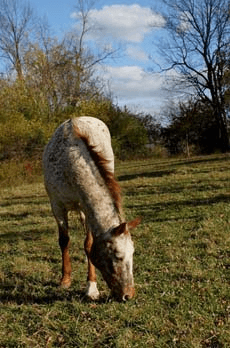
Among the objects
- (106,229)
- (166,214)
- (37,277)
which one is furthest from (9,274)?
(166,214)

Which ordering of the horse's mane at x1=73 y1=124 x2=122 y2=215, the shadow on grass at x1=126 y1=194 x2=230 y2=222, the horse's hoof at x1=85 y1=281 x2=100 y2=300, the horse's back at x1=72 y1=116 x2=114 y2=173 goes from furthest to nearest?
the shadow on grass at x1=126 y1=194 x2=230 y2=222 < the horse's back at x1=72 y1=116 x2=114 y2=173 < the horse's hoof at x1=85 y1=281 x2=100 y2=300 < the horse's mane at x1=73 y1=124 x2=122 y2=215

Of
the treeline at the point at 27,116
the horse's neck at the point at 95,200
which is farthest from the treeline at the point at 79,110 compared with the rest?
the horse's neck at the point at 95,200

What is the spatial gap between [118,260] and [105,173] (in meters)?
0.85

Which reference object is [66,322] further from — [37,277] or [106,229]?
[37,277]

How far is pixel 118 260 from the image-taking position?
10.6ft

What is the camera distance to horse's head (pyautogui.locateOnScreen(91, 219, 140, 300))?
3.22 meters

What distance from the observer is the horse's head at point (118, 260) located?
3217mm

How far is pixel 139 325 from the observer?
318cm

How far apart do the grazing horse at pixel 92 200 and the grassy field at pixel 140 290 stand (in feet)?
0.88

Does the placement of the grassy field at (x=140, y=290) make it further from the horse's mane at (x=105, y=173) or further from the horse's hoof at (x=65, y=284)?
the horse's mane at (x=105, y=173)

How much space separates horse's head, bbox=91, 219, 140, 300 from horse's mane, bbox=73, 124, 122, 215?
0.29 meters

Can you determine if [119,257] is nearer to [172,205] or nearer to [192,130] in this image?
[172,205]

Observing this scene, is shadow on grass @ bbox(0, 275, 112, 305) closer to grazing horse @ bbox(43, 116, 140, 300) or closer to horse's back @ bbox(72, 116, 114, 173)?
grazing horse @ bbox(43, 116, 140, 300)

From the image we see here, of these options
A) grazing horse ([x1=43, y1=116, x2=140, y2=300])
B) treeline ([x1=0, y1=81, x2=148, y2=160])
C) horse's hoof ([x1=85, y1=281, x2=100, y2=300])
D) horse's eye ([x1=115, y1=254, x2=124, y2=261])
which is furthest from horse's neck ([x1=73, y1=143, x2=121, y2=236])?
treeline ([x1=0, y1=81, x2=148, y2=160])
